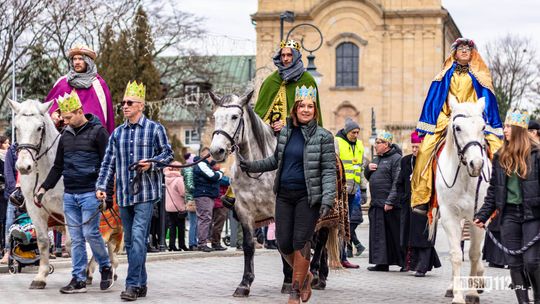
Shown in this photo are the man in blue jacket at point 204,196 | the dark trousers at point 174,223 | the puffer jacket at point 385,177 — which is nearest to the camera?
the puffer jacket at point 385,177

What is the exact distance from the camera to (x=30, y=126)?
14.0 meters

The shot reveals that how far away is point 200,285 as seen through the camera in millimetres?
15203

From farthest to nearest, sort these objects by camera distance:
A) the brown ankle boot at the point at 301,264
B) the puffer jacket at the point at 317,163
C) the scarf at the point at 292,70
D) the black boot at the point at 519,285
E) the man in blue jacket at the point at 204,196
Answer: the man in blue jacket at the point at 204,196 → the scarf at the point at 292,70 → the brown ankle boot at the point at 301,264 → the puffer jacket at the point at 317,163 → the black boot at the point at 519,285

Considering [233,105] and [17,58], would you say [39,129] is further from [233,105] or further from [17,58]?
[17,58]

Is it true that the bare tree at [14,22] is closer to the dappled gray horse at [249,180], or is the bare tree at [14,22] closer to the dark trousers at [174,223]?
the dark trousers at [174,223]

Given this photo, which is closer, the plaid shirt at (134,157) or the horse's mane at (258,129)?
the plaid shirt at (134,157)

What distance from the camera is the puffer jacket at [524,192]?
11477mm

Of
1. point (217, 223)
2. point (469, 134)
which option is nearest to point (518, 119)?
point (469, 134)

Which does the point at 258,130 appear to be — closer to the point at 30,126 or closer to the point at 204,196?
the point at 30,126

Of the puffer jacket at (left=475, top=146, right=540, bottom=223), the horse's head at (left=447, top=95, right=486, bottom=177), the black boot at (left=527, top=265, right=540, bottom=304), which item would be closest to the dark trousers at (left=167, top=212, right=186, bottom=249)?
the horse's head at (left=447, top=95, right=486, bottom=177)

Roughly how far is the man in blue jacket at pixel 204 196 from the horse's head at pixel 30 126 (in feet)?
25.6

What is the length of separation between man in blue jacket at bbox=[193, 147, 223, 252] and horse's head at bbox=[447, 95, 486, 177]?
9.28 metres

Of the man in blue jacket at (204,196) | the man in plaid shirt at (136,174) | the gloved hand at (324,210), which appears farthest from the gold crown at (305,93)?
the man in blue jacket at (204,196)

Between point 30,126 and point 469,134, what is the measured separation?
5261 millimetres
